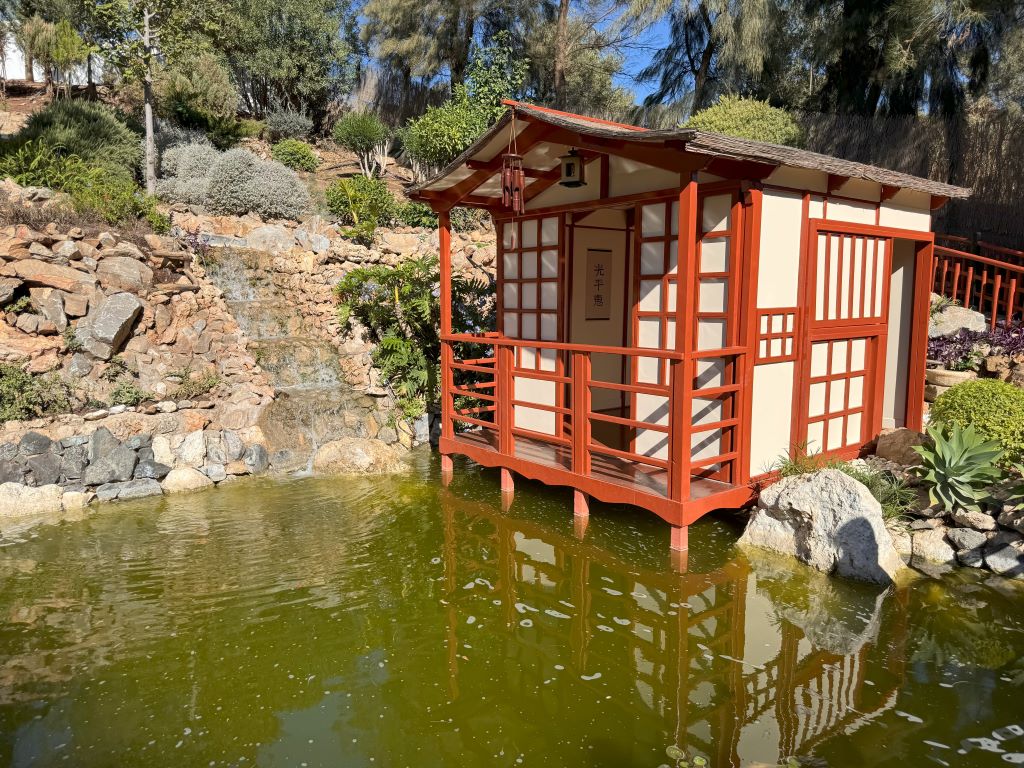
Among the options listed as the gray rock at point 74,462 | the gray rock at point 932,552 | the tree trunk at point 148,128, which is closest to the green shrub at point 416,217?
the tree trunk at point 148,128

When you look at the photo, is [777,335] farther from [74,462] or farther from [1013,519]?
[74,462]

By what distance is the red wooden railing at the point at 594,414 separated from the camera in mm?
5949

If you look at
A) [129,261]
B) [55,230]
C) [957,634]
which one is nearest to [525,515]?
[957,634]

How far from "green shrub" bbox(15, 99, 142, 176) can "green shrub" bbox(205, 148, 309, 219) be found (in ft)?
6.98

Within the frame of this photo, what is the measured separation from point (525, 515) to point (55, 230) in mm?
8659

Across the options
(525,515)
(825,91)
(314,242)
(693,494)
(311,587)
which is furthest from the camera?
(825,91)

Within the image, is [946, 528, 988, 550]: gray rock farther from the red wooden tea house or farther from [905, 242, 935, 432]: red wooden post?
[905, 242, 935, 432]: red wooden post

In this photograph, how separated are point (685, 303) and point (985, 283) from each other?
7.19 metres

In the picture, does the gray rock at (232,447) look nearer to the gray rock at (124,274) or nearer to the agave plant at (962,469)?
the gray rock at (124,274)

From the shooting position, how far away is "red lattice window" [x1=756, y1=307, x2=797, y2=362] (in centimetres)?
656

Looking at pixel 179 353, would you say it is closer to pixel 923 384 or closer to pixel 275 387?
pixel 275 387

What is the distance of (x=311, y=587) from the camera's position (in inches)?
228

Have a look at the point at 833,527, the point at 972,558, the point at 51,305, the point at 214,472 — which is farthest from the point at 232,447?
the point at 972,558

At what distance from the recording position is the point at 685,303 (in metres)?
5.79
